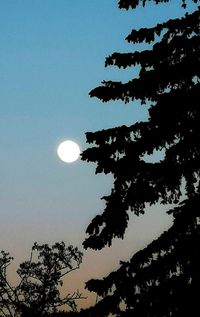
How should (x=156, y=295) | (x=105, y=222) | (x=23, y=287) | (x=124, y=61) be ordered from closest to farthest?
(x=105, y=222) → (x=156, y=295) → (x=124, y=61) → (x=23, y=287)

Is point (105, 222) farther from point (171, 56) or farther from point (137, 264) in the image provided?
point (171, 56)

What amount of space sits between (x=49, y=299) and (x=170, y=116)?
87.1 feet

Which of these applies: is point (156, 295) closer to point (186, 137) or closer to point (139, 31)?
point (186, 137)

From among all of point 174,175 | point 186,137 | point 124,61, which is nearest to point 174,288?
point 174,175

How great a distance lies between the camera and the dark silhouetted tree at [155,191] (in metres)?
7.34

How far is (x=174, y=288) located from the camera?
7555 mm

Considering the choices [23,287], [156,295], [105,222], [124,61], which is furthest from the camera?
[23,287]

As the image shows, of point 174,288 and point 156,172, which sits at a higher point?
point 156,172

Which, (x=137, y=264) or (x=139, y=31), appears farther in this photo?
(x=139, y=31)

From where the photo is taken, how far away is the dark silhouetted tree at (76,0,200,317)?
7.34 metres

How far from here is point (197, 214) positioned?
25.3 feet

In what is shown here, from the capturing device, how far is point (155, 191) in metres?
7.60

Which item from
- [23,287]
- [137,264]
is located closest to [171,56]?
[137,264]

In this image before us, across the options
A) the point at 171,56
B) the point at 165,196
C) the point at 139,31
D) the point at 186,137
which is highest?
the point at 139,31
